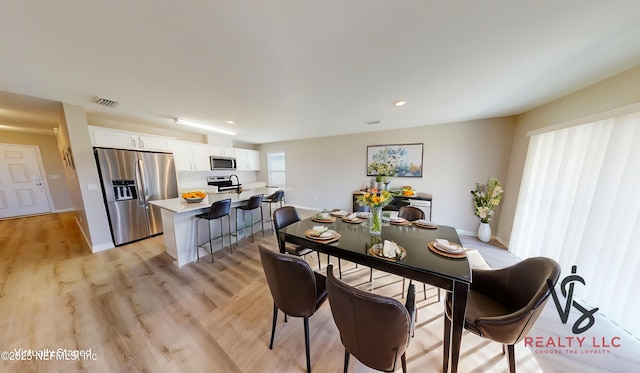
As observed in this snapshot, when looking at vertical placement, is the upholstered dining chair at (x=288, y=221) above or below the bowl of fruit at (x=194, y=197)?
below

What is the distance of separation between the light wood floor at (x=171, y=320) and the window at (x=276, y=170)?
3.73 meters

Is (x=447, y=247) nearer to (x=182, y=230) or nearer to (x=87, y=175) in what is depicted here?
(x=182, y=230)

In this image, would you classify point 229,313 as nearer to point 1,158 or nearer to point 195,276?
point 195,276

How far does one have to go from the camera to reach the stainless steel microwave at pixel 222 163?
186 inches

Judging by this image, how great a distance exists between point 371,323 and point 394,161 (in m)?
3.90

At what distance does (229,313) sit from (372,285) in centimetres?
153

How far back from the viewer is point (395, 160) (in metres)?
4.23

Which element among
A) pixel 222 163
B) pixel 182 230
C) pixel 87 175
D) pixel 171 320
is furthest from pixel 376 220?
pixel 222 163

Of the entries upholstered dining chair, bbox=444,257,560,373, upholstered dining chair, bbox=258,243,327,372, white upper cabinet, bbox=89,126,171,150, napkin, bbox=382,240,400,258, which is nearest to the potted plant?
upholstered dining chair, bbox=444,257,560,373

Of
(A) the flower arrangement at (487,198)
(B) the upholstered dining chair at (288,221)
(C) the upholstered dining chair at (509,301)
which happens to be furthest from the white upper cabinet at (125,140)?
(A) the flower arrangement at (487,198)

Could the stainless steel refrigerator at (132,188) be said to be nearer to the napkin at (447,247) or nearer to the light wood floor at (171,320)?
the light wood floor at (171,320)

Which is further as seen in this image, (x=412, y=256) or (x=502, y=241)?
(x=502, y=241)

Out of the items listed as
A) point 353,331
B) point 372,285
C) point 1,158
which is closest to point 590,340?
point 372,285

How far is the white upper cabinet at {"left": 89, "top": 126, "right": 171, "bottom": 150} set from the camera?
119 inches
